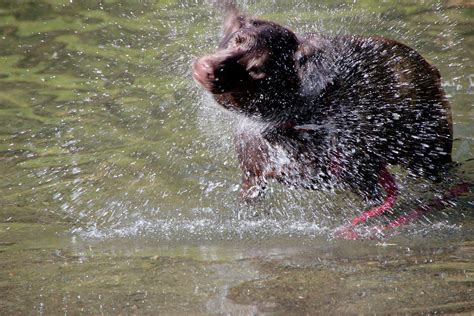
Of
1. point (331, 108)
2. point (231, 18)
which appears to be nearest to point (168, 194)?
point (231, 18)

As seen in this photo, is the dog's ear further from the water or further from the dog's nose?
the dog's nose

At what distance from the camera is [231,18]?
5.34 m

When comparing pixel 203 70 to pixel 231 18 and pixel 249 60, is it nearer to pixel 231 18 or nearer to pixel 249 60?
pixel 249 60

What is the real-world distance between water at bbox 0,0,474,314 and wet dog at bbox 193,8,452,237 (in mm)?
266

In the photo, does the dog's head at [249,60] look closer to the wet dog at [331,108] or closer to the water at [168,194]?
the wet dog at [331,108]

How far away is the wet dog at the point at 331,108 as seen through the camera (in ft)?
16.0

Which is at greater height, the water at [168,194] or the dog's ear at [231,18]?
the dog's ear at [231,18]

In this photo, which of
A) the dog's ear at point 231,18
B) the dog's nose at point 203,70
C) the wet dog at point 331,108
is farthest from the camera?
the dog's ear at point 231,18

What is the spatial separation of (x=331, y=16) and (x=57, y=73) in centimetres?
314

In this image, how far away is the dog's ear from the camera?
5.20m

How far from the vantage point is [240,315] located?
3258 millimetres

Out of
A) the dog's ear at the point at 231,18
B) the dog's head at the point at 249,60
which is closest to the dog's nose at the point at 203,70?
the dog's head at the point at 249,60

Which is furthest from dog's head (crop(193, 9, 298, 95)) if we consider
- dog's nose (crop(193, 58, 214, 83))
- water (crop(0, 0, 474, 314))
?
water (crop(0, 0, 474, 314))

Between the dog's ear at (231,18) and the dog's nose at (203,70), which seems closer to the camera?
the dog's nose at (203,70)
